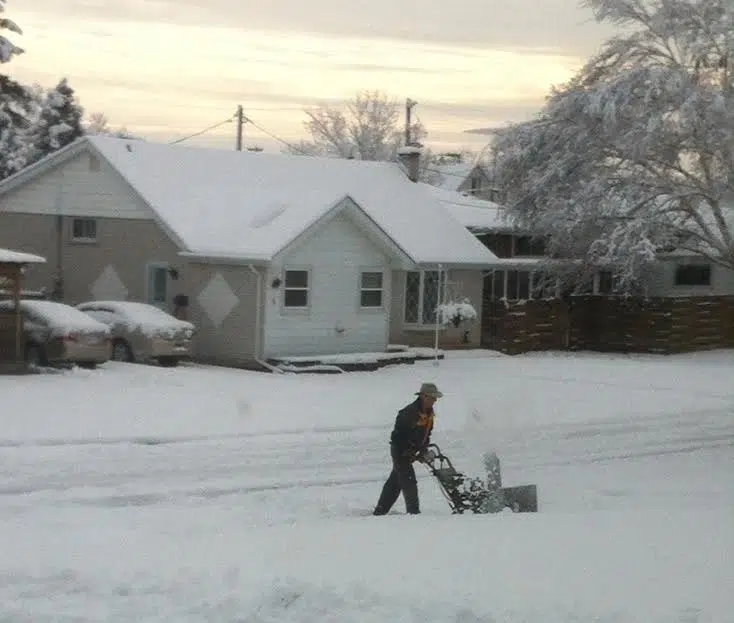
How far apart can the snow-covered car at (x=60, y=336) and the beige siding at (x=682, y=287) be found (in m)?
22.3

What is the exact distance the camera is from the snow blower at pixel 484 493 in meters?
14.1

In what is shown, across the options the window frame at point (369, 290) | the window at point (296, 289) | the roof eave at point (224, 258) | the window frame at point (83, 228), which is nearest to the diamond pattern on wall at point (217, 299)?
the roof eave at point (224, 258)

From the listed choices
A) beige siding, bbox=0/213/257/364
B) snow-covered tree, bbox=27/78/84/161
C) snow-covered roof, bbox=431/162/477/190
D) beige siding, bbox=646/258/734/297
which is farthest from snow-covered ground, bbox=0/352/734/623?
snow-covered roof, bbox=431/162/477/190

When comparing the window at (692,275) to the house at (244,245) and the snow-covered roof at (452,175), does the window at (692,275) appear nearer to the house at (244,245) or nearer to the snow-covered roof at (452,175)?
the house at (244,245)

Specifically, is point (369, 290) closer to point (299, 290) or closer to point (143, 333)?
point (299, 290)

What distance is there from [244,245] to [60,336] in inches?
250

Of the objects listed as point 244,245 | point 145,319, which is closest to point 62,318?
point 145,319

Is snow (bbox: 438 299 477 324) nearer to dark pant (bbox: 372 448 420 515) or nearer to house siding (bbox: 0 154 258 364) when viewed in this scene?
house siding (bbox: 0 154 258 364)

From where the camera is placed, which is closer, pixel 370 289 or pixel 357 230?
pixel 357 230

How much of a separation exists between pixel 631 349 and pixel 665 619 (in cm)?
3391

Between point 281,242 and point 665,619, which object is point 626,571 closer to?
point 665,619

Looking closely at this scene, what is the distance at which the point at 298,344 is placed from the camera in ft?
108

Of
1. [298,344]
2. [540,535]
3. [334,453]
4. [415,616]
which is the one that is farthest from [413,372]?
[415,616]

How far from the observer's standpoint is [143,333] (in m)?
30.5
